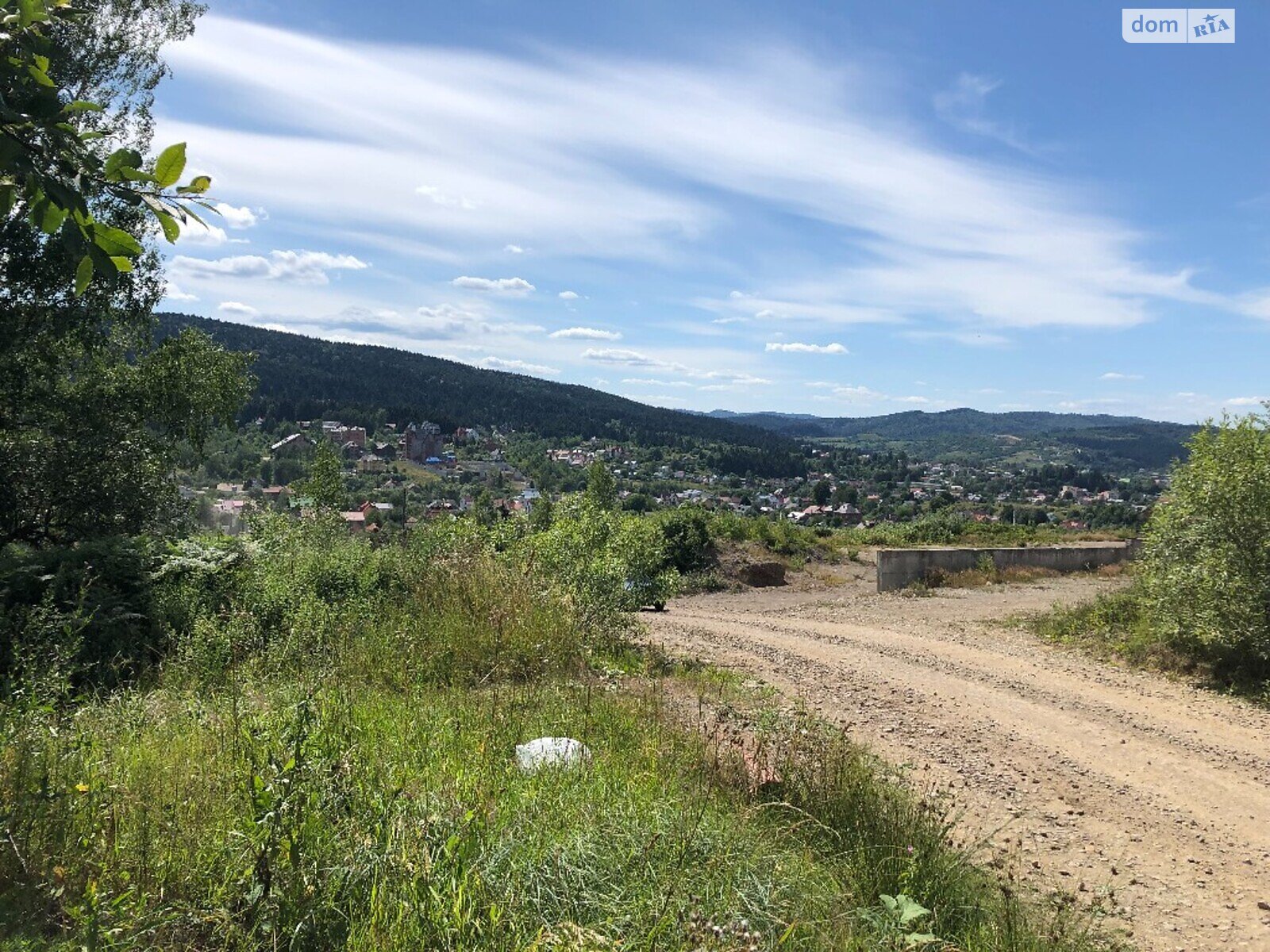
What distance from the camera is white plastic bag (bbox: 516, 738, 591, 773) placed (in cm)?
447

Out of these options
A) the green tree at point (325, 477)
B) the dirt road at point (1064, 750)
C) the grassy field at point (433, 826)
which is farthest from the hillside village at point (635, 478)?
the grassy field at point (433, 826)

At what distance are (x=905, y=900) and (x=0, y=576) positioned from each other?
7.32 metres

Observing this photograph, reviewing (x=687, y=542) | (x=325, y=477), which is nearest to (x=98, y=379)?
(x=687, y=542)

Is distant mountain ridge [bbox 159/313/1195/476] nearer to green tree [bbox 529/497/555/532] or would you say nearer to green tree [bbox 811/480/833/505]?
green tree [bbox 811/480/833/505]

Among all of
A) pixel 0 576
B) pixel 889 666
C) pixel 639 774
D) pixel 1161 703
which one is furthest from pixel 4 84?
pixel 1161 703

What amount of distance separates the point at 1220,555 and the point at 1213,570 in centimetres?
22

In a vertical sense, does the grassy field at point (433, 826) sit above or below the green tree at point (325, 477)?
above

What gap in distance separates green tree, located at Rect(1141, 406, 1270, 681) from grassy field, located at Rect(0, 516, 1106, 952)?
641 centimetres

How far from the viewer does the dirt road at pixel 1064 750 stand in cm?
495

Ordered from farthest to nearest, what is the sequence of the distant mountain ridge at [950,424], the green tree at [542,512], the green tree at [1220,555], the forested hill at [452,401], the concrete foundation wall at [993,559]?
the distant mountain ridge at [950,424], the forested hill at [452,401], the concrete foundation wall at [993,559], the green tree at [542,512], the green tree at [1220,555]

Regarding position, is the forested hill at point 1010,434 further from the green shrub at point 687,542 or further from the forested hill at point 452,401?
the green shrub at point 687,542

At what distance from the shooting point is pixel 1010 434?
433 feet

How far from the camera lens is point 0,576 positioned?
6.76m

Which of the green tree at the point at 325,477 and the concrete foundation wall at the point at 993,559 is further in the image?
the green tree at the point at 325,477
